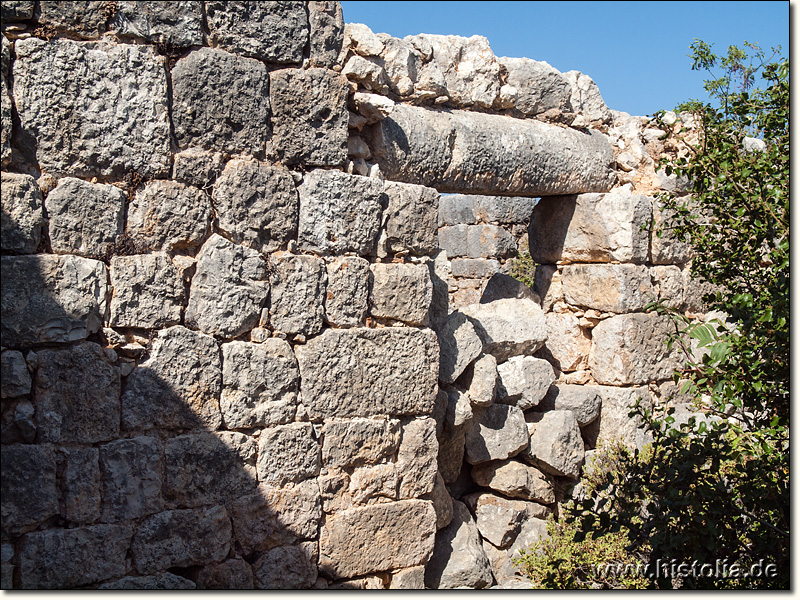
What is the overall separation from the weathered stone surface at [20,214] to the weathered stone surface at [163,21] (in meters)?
0.74

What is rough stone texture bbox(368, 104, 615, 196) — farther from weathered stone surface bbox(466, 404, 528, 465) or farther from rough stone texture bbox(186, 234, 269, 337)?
weathered stone surface bbox(466, 404, 528, 465)

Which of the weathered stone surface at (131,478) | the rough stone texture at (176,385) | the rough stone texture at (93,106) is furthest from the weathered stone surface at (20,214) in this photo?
the weathered stone surface at (131,478)

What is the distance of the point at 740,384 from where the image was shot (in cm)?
287

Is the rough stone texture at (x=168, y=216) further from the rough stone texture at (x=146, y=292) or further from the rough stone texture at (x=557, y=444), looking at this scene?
the rough stone texture at (x=557, y=444)

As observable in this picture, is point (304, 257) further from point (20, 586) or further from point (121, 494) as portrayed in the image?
point (20, 586)

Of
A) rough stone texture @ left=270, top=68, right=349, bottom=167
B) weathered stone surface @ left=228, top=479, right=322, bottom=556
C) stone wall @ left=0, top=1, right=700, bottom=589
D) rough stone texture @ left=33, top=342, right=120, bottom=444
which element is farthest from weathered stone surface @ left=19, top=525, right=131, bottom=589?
rough stone texture @ left=270, top=68, right=349, bottom=167

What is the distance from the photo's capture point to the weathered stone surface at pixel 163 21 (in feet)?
10.0

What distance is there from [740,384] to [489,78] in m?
2.61

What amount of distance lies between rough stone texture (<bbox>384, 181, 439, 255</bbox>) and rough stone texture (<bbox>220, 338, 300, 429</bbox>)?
2.66ft

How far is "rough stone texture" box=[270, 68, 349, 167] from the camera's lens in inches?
135

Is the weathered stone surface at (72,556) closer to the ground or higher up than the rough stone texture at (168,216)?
closer to the ground

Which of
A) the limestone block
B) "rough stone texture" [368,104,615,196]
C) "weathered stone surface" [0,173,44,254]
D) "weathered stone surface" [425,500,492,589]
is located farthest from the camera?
"weathered stone surface" [425,500,492,589]

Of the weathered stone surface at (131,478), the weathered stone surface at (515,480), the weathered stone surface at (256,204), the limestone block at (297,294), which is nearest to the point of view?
the weathered stone surface at (131,478)

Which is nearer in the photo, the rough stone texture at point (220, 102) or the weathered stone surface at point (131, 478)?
the weathered stone surface at point (131, 478)
